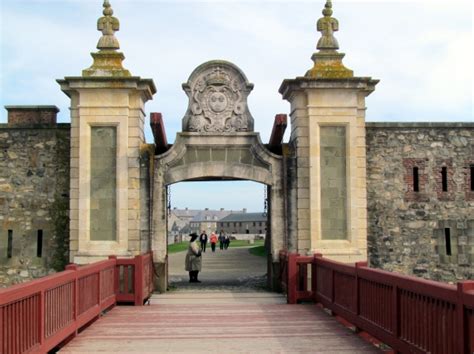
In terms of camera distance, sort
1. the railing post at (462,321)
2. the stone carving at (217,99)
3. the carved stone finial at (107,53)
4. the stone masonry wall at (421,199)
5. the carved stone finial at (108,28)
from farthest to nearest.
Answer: the stone masonry wall at (421,199) < the carved stone finial at (108,28) < the stone carving at (217,99) < the carved stone finial at (107,53) < the railing post at (462,321)

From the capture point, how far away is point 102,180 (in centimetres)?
1324

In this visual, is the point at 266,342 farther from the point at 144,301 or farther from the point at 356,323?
the point at 144,301

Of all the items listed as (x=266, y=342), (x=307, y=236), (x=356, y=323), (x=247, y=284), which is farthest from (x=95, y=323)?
(x=247, y=284)

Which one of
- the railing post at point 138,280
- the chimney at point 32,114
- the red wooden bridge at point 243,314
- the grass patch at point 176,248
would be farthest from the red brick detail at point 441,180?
the grass patch at point 176,248

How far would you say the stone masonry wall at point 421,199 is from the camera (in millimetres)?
14109

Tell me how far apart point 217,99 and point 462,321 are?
893 centimetres

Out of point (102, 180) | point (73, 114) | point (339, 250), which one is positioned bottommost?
point (339, 250)

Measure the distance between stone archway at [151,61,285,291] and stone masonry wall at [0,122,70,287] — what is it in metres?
2.20

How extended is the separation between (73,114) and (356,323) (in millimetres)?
7459

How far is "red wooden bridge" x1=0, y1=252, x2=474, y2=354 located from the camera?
5980mm

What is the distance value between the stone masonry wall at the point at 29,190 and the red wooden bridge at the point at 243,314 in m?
2.64

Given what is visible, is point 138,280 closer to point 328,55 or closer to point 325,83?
point 325,83

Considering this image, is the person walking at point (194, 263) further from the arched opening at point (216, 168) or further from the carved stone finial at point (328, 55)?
the carved stone finial at point (328, 55)

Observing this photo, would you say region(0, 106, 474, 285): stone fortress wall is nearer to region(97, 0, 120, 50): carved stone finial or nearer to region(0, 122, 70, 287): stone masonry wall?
region(0, 122, 70, 287): stone masonry wall
